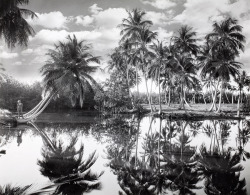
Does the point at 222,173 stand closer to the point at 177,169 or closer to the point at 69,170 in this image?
the point at 177,169

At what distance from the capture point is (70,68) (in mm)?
15273

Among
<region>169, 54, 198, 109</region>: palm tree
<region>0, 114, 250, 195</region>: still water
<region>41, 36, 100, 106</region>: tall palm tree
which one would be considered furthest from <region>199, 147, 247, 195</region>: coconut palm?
<region>169, 54, 198, 109</region>: palm tree

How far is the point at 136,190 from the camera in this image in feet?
11.3

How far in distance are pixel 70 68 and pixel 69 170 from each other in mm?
11622

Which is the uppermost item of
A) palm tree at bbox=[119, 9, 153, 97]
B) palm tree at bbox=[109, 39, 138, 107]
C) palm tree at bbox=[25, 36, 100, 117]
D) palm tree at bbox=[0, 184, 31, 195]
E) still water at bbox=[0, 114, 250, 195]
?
palm tree at bbox=[119, 9, 153, 97]

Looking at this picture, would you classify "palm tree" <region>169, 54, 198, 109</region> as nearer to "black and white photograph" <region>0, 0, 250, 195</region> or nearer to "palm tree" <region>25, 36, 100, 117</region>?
"black and white photograph" <region>0, 0, 250, 195</region>

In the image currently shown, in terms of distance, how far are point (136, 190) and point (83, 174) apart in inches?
43.9

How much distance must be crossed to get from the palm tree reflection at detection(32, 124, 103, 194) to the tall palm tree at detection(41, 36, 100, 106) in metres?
8.85

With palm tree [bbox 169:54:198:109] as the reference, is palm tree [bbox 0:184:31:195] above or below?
below

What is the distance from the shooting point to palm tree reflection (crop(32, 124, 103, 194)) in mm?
3526

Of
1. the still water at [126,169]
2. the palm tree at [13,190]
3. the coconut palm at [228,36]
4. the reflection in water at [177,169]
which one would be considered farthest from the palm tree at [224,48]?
the palm tree at [13,190]

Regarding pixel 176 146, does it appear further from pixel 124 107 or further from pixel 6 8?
pixel 124 107

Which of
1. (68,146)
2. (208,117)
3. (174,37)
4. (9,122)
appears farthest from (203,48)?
(68,146)

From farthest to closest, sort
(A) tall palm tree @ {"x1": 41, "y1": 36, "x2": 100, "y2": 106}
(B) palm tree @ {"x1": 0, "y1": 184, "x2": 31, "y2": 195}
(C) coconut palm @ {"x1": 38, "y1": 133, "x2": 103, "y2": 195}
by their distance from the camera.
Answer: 1. (A) tall palm tree @ {"x1": 41, "y1": 36, "x2": 100, "y2": 106}
2. (C) coconut palm @ {"x1": 38, "y1": 133, "x2": 103, "y2": 195}
3. (B) palm tree @ {"x1": 0, "y1": 184, "x2": 31, "y2": 195}
